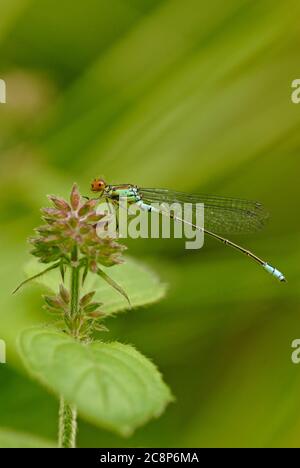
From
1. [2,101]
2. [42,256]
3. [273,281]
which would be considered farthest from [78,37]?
[42,256]

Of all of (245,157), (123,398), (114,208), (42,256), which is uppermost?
(245,157)

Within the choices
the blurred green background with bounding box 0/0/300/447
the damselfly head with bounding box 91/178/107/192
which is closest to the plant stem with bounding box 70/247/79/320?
the blurred green background with bounding box 0/0/300/447

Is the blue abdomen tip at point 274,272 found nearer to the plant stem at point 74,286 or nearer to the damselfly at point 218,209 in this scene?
the damselfly at point 218,209

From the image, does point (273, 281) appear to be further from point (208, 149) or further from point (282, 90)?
point (282, 90)

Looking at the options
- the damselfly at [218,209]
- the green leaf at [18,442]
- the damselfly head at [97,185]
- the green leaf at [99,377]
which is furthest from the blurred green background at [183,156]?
the green leaf at [99,377]

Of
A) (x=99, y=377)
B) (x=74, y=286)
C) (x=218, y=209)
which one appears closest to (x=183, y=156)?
(x=218, y=209)
